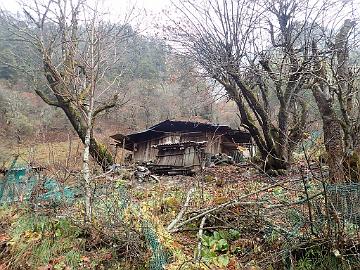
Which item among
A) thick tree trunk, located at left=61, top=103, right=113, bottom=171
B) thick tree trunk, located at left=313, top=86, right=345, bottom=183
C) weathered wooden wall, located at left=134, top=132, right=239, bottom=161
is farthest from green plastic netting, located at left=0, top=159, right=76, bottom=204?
weathered wooden wall, located at left=134, top=132, right=239, bottom=161

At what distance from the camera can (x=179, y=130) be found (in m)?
20.2

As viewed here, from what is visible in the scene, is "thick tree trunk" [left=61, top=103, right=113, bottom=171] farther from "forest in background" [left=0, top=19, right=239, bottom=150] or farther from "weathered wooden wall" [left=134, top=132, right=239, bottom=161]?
"forest in background" [left=0, top=19, right=239, bottom=150]

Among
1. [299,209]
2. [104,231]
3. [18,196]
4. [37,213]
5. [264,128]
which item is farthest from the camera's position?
[264,128]

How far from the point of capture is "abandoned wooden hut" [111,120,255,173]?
18172mm

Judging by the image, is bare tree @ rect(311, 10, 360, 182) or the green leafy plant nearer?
the green leafy plant

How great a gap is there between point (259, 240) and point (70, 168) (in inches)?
147

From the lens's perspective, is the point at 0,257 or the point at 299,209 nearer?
the point at 299,209

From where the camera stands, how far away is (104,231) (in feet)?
18.4

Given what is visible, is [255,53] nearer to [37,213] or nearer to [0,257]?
[37,213]

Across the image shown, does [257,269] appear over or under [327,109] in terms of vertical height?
under

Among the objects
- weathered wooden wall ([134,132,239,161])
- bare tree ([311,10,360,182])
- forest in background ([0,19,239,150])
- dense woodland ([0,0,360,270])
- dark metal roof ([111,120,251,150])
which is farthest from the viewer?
forest in background ([0,19,239,150])

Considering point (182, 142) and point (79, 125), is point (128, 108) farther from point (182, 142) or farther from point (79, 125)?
point (79, 125)

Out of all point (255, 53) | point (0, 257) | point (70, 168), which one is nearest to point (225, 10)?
point (255, 53)

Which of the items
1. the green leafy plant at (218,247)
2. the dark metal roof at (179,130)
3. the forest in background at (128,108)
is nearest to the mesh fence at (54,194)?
the green leafy plant at (218,247)
